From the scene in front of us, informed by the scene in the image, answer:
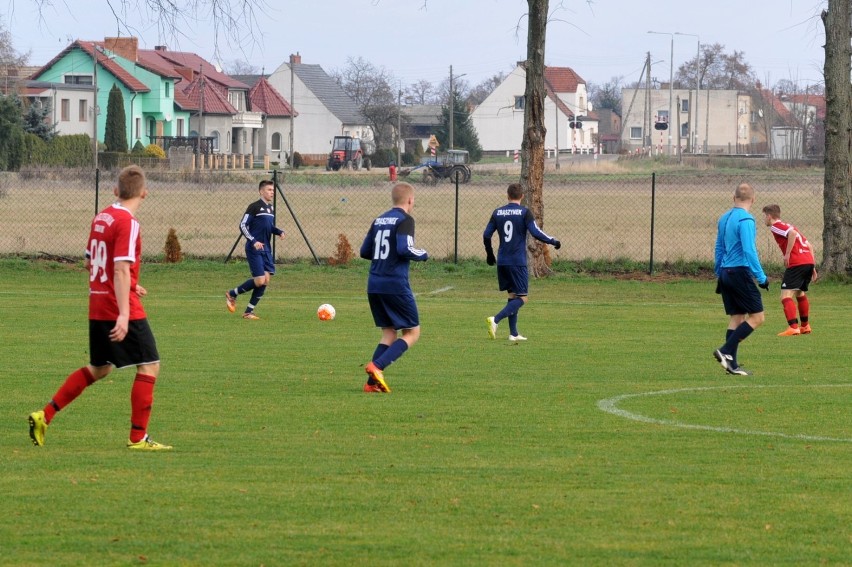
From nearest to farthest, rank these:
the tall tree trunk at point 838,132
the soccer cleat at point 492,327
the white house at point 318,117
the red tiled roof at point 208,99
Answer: the soccer cleat at point 492,327 → the tall tree trunk at point 838,132 → the red tiled roof at point 208,99 → the white house at point 318,117

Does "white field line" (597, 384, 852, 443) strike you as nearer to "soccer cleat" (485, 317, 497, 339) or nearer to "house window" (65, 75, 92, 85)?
"soccer cleat" (485, 317, 497, 339)

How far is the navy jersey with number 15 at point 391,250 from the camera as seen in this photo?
11.2 meters

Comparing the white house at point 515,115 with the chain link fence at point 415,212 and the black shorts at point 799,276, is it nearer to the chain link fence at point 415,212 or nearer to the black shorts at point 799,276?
the chain link fence at point 415,212

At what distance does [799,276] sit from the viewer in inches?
668

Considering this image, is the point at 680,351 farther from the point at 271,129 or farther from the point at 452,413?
the point at 271,129

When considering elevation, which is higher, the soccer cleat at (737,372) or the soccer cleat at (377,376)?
the soccer cleat at (377,376)

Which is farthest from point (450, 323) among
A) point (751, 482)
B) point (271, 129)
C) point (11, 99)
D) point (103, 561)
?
point (271, 129)

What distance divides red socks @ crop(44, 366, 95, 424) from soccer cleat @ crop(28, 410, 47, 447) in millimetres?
36

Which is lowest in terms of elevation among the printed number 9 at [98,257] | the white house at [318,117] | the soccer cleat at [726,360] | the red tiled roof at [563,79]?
the soccer cleat at [726,360]

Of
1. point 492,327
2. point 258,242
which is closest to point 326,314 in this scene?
point 258,242

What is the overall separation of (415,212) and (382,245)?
3339 centimetres

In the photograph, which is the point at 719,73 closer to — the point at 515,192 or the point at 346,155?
the point at 346,155

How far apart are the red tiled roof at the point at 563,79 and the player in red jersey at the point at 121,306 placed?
396 feet

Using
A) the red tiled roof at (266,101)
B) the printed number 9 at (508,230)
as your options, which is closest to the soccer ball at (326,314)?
the printed number 9 at (508,230)
